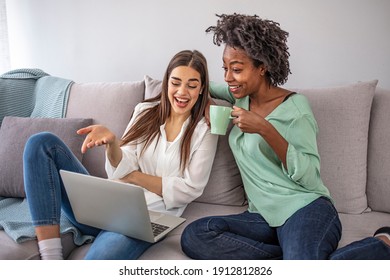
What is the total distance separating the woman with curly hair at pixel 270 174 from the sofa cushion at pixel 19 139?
655 mm

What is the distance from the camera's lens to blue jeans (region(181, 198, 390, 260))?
3.68 ft

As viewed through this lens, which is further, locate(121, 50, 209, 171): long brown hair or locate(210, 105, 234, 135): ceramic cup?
locate(121, 50, 209, 171): long brown hair

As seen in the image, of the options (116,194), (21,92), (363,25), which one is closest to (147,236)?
(116,194)

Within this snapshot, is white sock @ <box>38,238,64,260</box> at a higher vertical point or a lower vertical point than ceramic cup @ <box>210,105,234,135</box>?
lower

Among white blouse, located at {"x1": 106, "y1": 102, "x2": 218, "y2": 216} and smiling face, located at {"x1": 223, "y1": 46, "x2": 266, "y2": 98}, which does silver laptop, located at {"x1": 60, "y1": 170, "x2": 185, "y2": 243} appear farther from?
smiling face, located at {"x1": 223, "y1": 46, "x2": 266, "y2": 98}

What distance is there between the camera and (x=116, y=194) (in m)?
1.11

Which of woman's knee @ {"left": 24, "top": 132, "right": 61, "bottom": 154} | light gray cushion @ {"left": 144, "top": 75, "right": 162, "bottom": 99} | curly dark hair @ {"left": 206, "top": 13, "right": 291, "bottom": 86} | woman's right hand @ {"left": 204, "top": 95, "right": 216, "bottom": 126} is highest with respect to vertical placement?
curly dark hair @ {"left": 206, "top": 13, "right": 291, "bottom": 86}

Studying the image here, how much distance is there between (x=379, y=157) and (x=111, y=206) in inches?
36.9

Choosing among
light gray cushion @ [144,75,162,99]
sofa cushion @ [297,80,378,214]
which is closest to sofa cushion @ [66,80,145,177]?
light gray cushion @ [144,75,162,99]

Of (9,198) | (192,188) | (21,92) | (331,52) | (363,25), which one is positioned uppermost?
(363,25)

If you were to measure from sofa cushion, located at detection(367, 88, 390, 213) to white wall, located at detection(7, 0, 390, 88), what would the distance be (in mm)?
299

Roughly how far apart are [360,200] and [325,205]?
33cm
